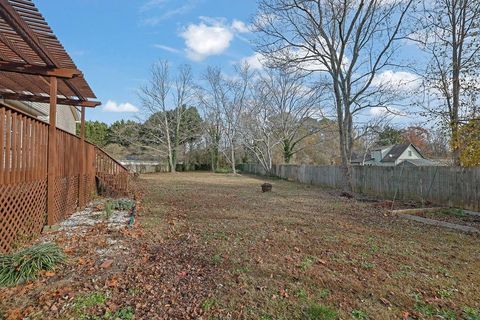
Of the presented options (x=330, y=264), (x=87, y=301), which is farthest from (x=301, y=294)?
(x=87, y=301)

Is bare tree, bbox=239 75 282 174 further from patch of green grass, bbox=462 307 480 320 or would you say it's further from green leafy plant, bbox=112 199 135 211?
patch of green grass, bbox=462 307 480 320

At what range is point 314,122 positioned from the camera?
97.9 feet

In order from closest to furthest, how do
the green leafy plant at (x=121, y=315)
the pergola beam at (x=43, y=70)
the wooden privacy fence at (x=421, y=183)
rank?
the green leafy plant at (x=121, y=315) < the pergola beam at (x=43, y=70) < the wooden privacy fence at (x=421, y=183)

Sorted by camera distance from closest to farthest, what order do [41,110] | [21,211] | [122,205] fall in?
[21,211], [122,205], [41,110]

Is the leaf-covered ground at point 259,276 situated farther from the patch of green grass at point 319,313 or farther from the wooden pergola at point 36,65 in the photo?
the wooden pergola at point 36,65

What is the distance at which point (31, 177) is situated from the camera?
15.6ft

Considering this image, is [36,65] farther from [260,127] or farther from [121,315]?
[260,127]

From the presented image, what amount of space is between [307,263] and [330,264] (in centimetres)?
30

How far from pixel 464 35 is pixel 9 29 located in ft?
43.8

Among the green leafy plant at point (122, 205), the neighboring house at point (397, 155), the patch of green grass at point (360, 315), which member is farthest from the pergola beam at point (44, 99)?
the neighboring house at point (397, 155)

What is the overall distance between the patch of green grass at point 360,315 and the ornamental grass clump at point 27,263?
3.34 meters

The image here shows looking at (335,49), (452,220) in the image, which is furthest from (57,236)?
(335,49)

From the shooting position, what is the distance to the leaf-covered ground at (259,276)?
2797 mm

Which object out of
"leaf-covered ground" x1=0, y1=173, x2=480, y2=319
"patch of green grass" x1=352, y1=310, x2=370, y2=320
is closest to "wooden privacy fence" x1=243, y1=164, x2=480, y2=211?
"leaf-covered ground" x1=0, y1=173, x2=480, y2=319
